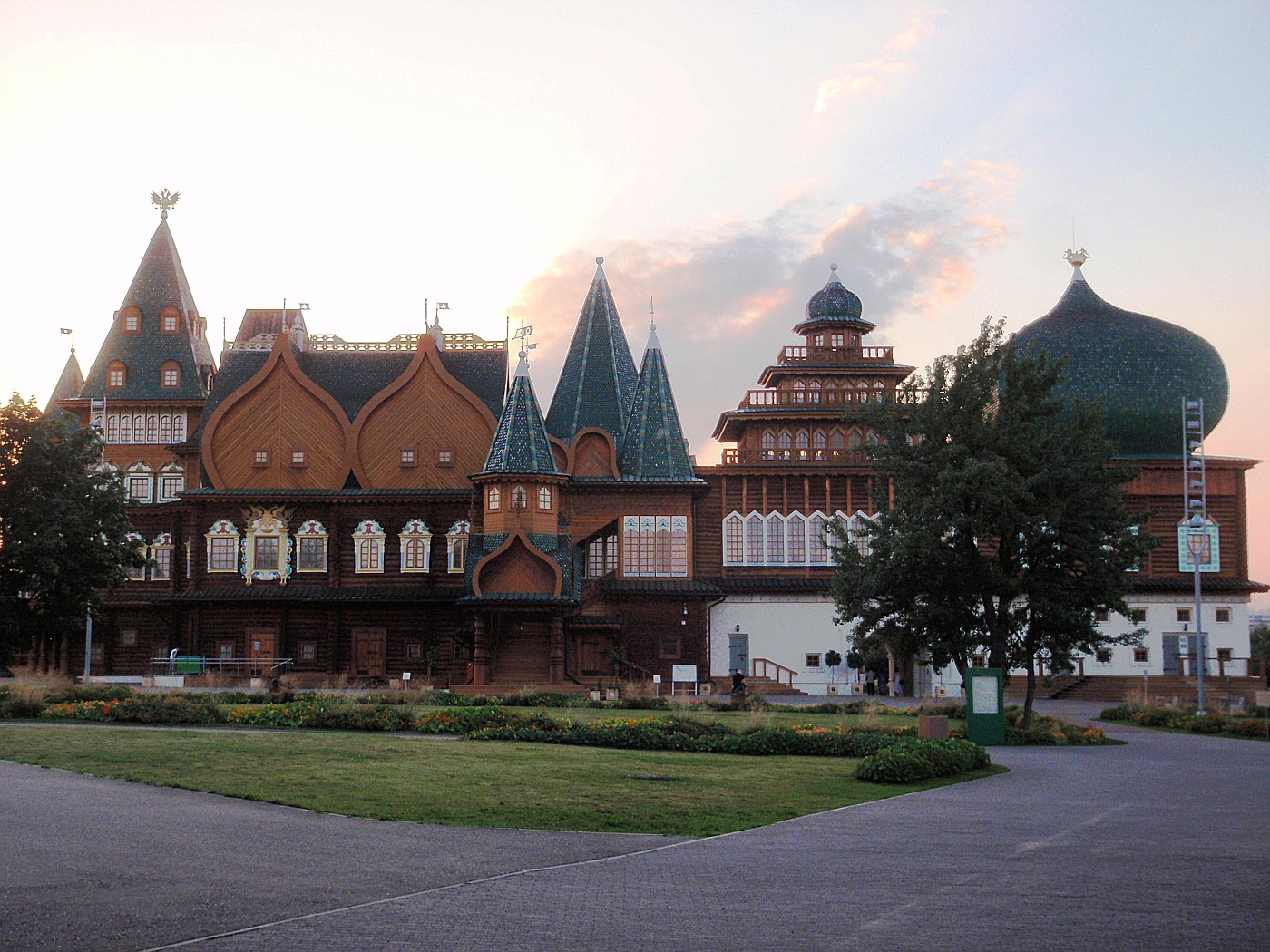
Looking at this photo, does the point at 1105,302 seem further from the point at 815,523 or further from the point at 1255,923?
the point at 1255,923

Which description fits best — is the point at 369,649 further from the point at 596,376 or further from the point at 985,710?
the point at 985,710

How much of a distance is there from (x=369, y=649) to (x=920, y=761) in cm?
3596

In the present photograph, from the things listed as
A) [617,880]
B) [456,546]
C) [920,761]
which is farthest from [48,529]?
[617,880]

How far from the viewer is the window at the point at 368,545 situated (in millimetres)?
53750

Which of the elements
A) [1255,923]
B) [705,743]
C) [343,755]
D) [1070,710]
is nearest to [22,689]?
[343,755]

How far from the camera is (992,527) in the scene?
3156cm

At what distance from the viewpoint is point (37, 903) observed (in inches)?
404

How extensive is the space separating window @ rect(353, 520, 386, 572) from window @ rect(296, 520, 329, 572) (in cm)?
127

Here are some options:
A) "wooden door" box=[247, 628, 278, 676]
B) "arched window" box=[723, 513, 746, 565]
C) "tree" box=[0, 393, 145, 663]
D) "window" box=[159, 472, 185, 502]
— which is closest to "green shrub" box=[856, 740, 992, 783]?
"tree" box=[0, 393, 145, 663]

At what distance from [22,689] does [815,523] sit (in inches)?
1321

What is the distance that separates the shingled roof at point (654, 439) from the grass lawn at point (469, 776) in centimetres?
2956

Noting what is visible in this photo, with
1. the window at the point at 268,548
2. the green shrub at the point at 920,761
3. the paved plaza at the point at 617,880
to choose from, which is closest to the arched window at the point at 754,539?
the window at the point at 268,548

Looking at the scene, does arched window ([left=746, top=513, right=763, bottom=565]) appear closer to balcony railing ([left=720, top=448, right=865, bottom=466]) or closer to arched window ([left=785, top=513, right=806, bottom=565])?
arched window ([left=785, top=513, right=806, bottom=565])

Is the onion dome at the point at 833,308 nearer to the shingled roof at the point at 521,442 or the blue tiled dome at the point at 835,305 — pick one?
the blue tiled dome at the point at 835,305
